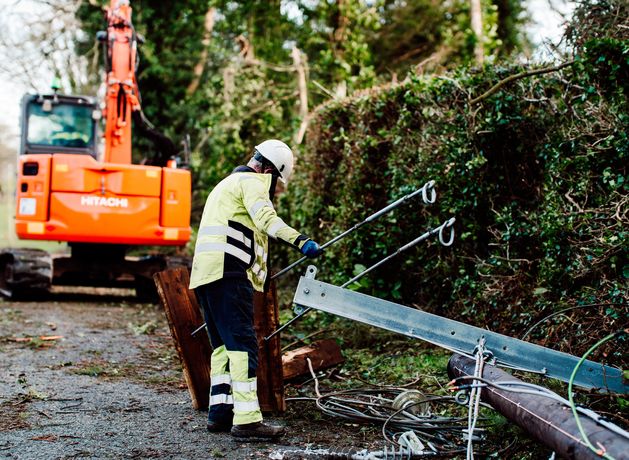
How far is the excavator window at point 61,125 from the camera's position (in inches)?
524

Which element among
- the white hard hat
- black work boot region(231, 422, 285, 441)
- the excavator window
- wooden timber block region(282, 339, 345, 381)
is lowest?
black work boot region(231, 422, 285, 441)

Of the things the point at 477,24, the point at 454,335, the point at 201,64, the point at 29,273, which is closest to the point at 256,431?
the point at 454,335

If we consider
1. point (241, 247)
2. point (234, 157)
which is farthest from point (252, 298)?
point (234, 157)

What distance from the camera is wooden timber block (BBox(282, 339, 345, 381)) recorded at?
22.0ft

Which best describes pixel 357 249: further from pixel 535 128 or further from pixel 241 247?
pixel 241 247

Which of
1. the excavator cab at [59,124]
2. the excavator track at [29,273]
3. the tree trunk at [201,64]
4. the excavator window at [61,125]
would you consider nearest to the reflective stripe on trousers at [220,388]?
the excavator track at [29,273]

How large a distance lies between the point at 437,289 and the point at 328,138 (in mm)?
3174

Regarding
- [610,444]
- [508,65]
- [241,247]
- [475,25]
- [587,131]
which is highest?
[475,25]

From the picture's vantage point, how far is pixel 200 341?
6.04 m

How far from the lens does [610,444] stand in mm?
3320

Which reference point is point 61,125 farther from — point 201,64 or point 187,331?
point 201,64

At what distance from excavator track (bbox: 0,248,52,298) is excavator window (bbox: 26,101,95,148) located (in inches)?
80.9

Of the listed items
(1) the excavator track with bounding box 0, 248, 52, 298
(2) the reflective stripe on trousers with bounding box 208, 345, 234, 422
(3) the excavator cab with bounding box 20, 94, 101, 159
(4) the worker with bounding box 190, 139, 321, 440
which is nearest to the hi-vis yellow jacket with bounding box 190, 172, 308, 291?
(4) the worker with bounding box 190, 139, 321, 440

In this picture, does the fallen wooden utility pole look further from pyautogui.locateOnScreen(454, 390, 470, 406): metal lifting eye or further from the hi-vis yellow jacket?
the hi-vis yellow jacket
